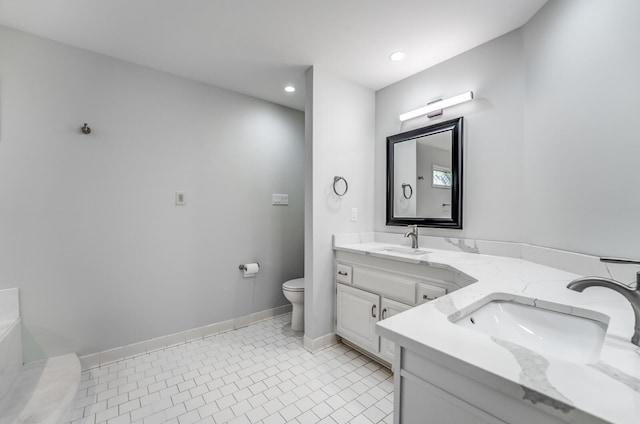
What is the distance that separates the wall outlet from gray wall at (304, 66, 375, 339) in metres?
0.75

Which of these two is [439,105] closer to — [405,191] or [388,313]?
[405,191]

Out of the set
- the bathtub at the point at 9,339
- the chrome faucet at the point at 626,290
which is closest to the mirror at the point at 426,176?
the chrome faucet at the point at 626,290

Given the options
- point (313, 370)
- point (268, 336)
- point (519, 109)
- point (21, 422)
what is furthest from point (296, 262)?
point (519, 109)

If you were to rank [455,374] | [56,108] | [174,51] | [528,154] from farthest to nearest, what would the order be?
[174,51] < [56,108] < [528,154] < [455,374]

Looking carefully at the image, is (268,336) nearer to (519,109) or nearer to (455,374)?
(455,374)

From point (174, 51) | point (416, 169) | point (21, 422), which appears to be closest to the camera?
point (21, 422)

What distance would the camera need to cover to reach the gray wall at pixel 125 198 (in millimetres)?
1777

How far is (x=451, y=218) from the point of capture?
6.86ft

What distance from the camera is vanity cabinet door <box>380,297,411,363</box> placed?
1.84 metres

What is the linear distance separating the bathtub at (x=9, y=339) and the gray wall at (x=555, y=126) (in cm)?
286

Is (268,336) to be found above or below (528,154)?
below

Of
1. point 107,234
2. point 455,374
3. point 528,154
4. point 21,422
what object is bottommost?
point 21,422

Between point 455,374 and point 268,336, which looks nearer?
point 455,374

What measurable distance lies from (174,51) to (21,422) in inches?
93.2
